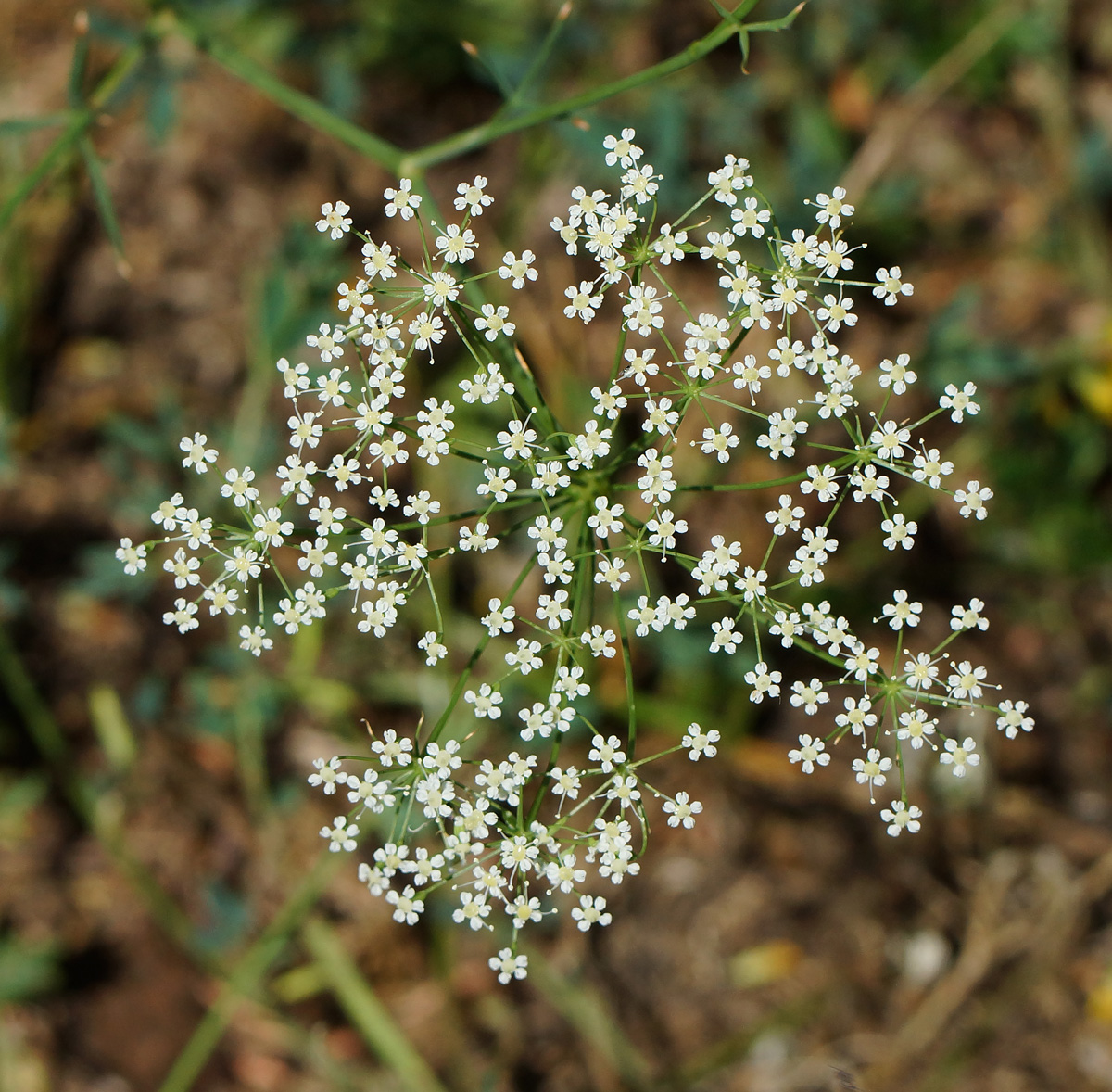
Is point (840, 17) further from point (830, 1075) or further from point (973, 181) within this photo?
point (830, 1075)

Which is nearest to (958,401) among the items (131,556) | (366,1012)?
(131,556)

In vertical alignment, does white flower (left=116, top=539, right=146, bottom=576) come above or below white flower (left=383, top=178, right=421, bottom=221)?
below

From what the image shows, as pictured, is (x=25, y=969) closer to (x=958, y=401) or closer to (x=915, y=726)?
(x=915, y=726)

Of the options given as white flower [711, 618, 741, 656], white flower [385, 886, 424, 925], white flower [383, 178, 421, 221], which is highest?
white flower [383, 178, 421, 221]

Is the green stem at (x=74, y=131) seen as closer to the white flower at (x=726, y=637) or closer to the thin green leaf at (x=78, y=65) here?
the thin green leaf at (x=78, y=65)

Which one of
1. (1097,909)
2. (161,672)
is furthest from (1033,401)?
(161,672)

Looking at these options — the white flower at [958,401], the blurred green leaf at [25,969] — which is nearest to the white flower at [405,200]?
the white flower at [958,401]

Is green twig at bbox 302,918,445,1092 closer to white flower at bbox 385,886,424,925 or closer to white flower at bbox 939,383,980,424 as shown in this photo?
white flower at bbox 385,886,424,925

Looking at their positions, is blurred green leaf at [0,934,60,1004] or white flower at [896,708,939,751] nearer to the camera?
white flower at [896,708,939,751]

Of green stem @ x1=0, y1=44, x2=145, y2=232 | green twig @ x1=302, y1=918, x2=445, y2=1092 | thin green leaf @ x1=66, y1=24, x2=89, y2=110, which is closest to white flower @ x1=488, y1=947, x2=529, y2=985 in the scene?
green twig @ x1=302, y1=918, x2=445, y2=1092
